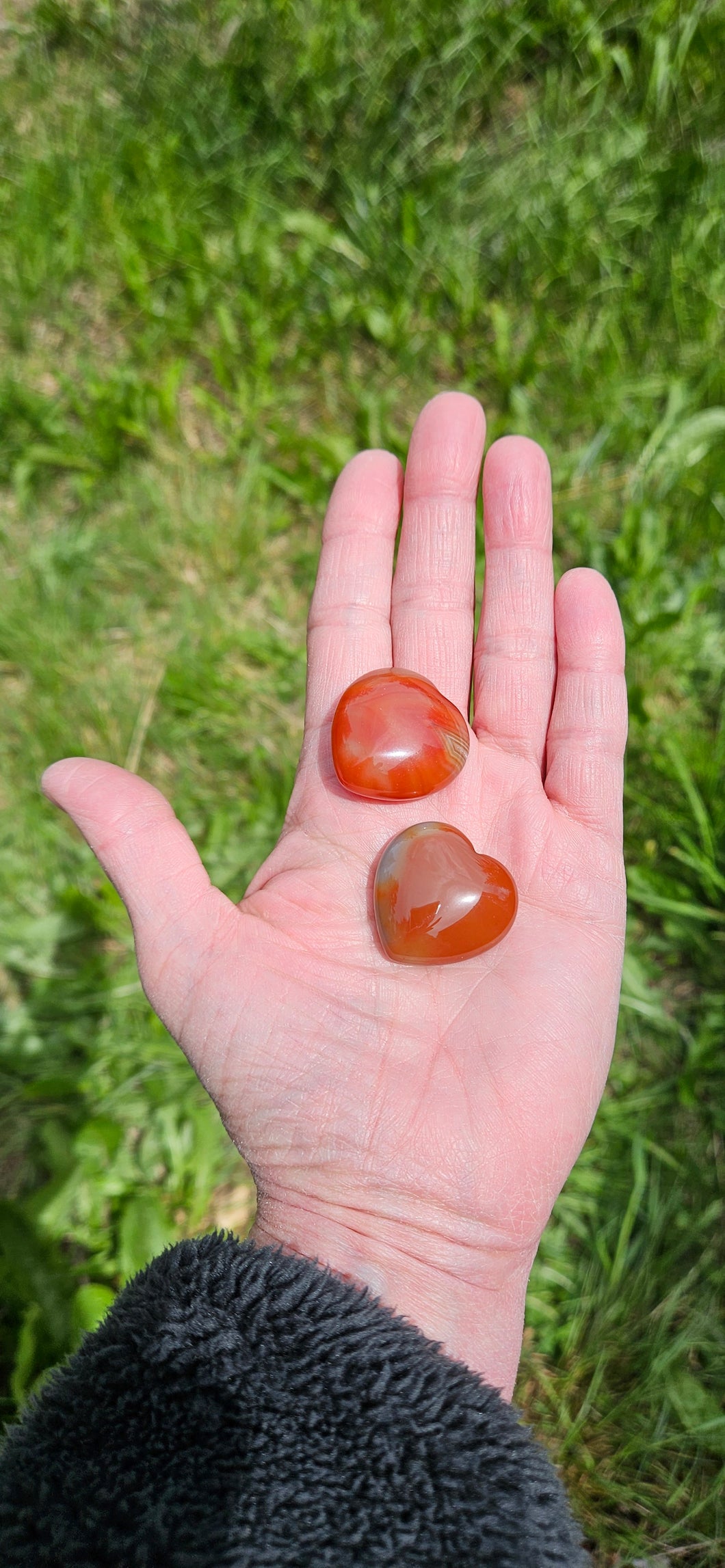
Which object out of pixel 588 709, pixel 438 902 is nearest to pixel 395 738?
pixel 438 902

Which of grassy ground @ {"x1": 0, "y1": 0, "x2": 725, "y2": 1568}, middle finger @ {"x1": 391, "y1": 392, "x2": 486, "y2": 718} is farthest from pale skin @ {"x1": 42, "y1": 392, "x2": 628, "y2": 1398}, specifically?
grassy ground @ {"x1": 0, "y1": 0, "x2": 725, "y2": 1568}

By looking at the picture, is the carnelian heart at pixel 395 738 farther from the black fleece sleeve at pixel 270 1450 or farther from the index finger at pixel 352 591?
the black fleece sleeve at pixel 270 1450

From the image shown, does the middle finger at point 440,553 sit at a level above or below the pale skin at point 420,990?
above

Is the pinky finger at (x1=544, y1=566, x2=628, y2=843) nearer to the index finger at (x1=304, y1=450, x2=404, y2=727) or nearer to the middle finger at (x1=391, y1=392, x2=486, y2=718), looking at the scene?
the middle finger at (x1=391, y1=392, x2=486, y2=718)

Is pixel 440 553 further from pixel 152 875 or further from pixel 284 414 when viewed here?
pixel 284 414

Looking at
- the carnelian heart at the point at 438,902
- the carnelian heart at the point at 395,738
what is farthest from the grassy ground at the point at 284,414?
the carnelian heart at the point at 438,902

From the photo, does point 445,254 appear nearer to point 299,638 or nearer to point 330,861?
point 299,638
